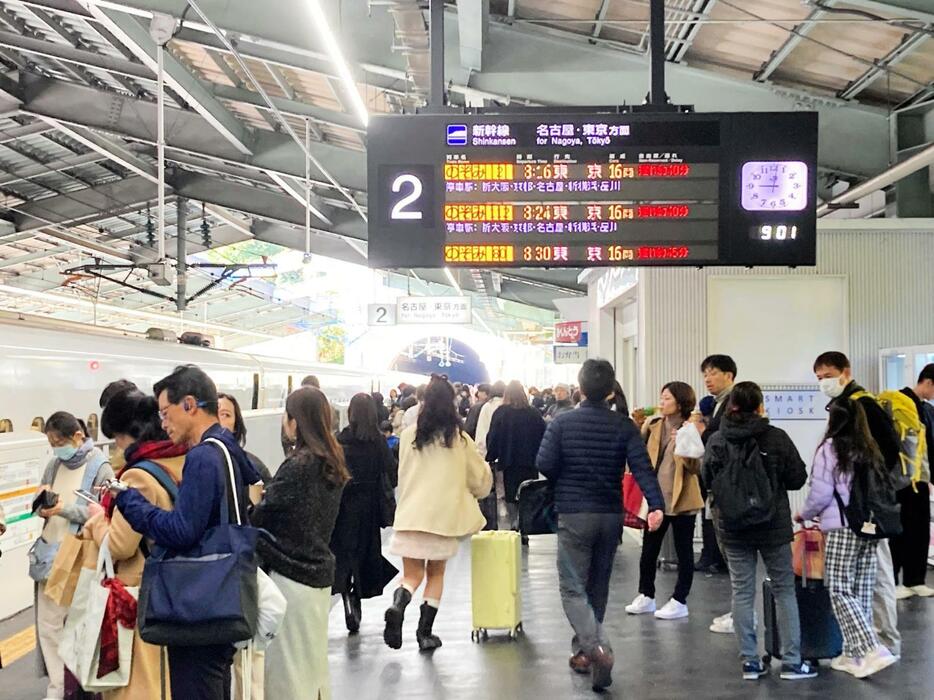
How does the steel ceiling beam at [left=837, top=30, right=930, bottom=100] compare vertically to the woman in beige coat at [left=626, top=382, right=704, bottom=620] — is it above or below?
above

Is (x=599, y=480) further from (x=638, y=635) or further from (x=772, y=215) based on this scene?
(x=772, y=215)

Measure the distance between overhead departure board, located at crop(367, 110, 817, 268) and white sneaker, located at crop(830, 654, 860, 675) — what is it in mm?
2310

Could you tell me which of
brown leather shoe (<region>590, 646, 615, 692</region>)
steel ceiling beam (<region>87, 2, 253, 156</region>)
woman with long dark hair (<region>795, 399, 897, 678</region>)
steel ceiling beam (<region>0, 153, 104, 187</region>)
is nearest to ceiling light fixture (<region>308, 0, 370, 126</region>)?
steel ceiling beam (<region>87, 2, 253, 156</region>)

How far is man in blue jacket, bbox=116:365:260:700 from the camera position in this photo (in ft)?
10.4

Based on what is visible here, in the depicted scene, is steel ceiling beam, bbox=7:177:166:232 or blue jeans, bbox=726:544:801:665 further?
steel ceiling beam, bbox=7:177:166:232

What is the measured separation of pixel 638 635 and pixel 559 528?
1407 mm

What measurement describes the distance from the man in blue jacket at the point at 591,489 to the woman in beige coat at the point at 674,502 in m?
1.62

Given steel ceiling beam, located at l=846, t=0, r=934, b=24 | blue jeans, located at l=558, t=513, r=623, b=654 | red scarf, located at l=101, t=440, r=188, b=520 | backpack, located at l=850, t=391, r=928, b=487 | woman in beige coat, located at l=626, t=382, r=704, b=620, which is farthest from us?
woman in beige coat, located at l=626, t=382, r=704, b=620

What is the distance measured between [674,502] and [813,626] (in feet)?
5.08

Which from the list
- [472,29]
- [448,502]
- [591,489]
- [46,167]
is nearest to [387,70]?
[472,29]

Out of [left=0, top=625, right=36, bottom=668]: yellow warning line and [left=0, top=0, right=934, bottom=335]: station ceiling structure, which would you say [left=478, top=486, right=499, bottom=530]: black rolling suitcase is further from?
[left=0, top=625, right=36, bottom=668]: yellow warning line

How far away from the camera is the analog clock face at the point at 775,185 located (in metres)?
6.45

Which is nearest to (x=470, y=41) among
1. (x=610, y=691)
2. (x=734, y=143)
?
(x=734, y=143)

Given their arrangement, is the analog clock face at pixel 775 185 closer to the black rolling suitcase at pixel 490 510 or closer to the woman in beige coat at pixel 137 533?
the woman in beige coat at pixel 137 533
